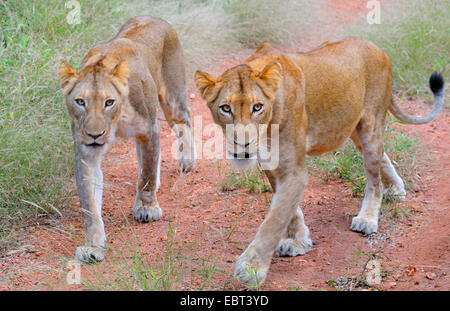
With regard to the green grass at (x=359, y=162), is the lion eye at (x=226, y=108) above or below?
above

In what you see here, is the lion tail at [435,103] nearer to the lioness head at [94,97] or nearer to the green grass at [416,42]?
the lioness head at [94,97]

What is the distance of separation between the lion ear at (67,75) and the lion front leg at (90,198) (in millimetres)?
407

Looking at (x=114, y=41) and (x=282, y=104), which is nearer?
(x=282, y=104)

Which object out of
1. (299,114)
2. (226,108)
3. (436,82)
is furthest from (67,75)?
(436,82)

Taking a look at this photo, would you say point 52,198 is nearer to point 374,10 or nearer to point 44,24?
point 44,24

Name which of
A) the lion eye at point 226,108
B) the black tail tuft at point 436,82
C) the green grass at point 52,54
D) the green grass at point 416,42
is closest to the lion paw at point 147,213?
the green grass at point 52,54

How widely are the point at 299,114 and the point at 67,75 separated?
1.54m

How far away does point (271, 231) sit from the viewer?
3502 millimetres

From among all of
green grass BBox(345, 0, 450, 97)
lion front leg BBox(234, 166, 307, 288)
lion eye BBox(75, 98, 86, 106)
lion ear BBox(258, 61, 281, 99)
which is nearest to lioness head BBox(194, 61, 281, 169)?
lion ear BBox(258, 61, 281, 99)

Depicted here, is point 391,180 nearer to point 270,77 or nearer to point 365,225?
point 365,225

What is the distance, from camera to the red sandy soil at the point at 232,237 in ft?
11.9

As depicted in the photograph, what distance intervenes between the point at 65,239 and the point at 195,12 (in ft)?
16.8

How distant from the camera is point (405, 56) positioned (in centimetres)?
745

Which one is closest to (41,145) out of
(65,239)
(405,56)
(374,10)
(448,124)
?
(65,239)
